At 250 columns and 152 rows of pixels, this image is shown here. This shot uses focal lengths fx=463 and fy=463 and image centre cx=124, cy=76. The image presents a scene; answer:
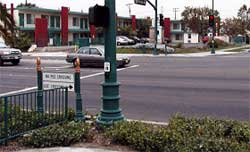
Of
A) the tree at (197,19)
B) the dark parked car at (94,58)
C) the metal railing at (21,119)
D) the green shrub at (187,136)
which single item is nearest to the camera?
the green shrub at (187,136)

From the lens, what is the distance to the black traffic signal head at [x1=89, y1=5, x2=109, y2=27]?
27.4 feet

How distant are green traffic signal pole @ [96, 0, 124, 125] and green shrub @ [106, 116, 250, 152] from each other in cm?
48

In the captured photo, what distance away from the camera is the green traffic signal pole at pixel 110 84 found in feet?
28.0

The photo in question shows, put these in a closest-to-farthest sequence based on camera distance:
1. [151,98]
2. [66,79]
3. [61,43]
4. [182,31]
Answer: [66,79] → [151,98] → [61,43] → [182,31]

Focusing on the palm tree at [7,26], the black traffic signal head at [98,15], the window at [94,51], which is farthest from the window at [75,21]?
the black traffic signal head at [98,15]

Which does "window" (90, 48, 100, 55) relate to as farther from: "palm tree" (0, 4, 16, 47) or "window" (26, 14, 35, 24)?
"window" (26, 14, 35, 24)

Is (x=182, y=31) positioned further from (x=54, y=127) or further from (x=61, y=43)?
(x=54, y=127)

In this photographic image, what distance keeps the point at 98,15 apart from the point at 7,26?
3733 mm

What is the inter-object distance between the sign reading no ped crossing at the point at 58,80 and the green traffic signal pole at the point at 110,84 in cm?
82

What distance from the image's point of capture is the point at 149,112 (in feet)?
37.7

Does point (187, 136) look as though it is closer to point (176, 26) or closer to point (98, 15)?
point (98, 15)

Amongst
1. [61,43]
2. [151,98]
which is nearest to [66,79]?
[151,98]

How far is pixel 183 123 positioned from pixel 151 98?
5.93m

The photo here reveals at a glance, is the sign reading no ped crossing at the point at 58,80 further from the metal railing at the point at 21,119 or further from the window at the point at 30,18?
the window at the point at 30,18
